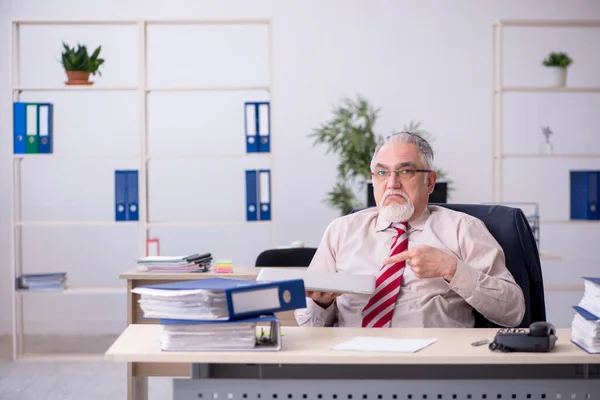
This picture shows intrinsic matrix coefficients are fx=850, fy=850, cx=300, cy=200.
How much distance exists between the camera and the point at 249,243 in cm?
610

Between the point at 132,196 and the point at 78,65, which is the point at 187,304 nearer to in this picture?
the point at 132,196

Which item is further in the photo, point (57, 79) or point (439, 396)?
point (57, 79)

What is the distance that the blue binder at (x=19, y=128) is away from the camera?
202 inches

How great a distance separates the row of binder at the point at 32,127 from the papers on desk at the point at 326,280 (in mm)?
3319

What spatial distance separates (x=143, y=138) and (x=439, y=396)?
356 cm

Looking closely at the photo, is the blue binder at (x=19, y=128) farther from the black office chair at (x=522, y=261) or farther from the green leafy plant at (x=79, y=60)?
the black office chair at (x=522, y=261)

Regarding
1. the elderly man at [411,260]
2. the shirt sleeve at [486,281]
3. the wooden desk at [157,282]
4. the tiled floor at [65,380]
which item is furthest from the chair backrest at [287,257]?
the shirt sleeve at [486,281]

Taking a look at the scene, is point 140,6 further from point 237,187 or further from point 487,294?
point 487,294

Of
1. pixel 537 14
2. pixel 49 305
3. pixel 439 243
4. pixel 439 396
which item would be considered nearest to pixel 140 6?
pixel 49 305

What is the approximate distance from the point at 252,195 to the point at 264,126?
42 cm

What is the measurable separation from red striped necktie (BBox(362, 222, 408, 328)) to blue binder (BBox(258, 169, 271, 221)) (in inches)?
96.8

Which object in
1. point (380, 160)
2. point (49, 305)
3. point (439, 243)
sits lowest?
point (49, 305)

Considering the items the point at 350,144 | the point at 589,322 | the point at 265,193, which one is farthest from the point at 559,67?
the point at 589,322

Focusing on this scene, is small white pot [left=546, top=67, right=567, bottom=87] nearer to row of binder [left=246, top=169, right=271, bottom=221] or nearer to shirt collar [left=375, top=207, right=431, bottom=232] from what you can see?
row of binder [left=246, top=169, right=271, bottom=221]
